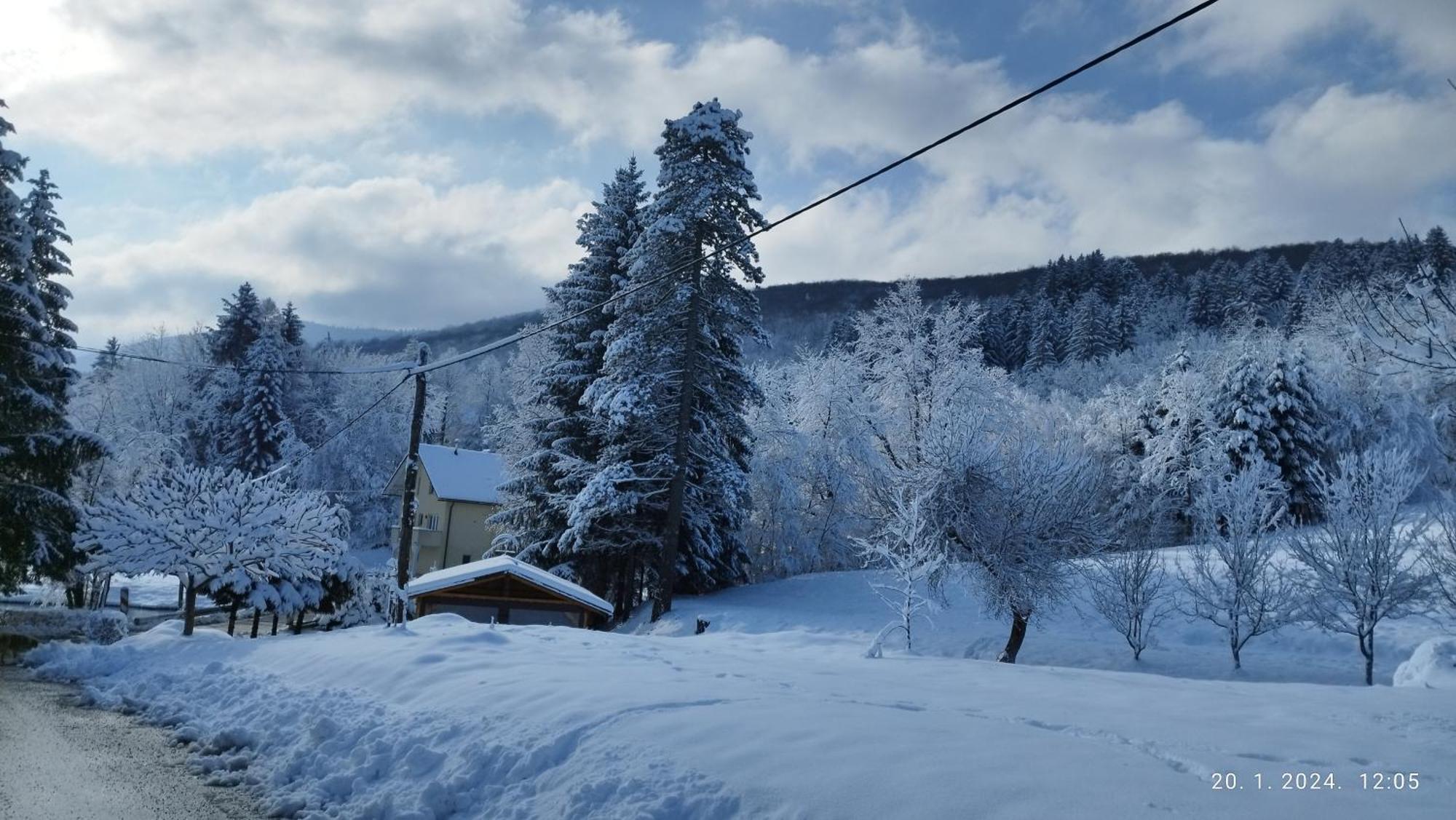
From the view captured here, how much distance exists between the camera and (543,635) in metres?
15.9

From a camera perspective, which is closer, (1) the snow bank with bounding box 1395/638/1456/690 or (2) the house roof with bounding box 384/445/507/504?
(1) the snow bank with bounding box 1395/638/1456/690

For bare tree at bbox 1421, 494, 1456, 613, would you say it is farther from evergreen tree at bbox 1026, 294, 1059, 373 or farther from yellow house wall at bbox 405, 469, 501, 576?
evergreen tree at bbox 1026, 294, 1059, 373

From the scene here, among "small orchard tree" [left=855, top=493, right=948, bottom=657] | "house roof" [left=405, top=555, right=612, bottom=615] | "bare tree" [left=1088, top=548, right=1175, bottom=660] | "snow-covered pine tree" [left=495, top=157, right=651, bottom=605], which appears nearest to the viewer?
"small orchard tree" [left=855, top=493, right=948, bottom=657]

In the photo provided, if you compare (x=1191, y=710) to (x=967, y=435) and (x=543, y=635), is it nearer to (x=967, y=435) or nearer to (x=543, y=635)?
(x=543, y=635)

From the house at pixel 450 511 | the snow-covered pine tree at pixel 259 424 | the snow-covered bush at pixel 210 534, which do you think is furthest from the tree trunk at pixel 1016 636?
the snow-covered pine tree at pixel 259 424

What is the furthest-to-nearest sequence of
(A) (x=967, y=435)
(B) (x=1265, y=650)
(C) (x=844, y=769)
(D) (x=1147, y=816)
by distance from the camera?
(B) (x=1265, y=650)
(A) (x=967, y=435)
(C) (x=844, y=769)
(D) (x=1147, y=816)

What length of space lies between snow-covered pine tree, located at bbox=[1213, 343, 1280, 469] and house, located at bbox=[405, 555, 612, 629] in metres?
32.9

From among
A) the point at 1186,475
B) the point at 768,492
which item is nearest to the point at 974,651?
the point at 768,492

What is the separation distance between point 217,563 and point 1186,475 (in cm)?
4257

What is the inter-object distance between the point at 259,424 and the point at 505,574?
32032mm

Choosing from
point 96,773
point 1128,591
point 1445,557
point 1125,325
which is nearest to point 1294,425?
point 1445,557

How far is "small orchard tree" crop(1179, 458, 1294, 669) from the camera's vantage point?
23578 mm

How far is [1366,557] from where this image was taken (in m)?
22.0

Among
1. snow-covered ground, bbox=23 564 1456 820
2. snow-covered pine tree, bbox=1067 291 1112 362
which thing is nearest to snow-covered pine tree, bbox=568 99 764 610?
snow-covered ground, bbox=23 564 1456 820
